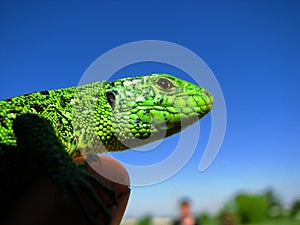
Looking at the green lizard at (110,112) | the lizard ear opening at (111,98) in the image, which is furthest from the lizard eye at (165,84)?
the lizard ear opening at (111,98)

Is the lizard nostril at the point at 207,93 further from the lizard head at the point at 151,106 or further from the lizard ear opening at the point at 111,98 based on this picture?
the lizard ear opening at the point at 111,98

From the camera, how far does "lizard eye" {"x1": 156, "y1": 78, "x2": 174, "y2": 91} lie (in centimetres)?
265

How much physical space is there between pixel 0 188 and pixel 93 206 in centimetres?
58

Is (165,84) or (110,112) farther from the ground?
(165,84)

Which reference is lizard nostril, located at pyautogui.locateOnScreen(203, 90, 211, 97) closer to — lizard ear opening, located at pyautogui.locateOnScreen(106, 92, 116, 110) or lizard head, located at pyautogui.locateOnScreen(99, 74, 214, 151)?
lizard head, located at pyautogui.locateOnScreen(99, 74, 214, 151)

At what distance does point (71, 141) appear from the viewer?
2232mm

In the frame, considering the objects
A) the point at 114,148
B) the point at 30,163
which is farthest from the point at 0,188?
the point at 114,148

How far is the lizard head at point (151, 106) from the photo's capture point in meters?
2.47

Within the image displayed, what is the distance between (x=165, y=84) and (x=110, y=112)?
0.49m

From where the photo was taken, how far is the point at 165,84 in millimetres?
2656

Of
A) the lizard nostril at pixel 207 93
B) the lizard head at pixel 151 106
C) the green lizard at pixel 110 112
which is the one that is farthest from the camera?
the lizard nostril at pixel 207 93

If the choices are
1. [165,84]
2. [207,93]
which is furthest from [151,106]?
[207,93]

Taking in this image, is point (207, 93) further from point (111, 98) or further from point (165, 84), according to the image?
point (111, 98)

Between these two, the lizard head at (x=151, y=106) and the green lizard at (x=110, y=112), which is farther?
the lizard head at (x=151, y=106)
